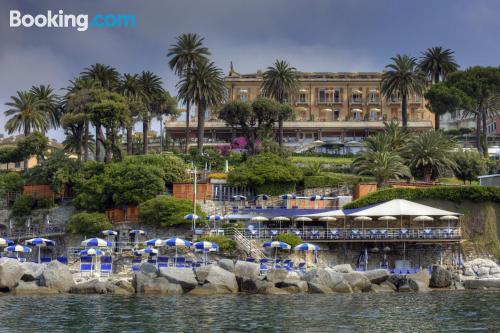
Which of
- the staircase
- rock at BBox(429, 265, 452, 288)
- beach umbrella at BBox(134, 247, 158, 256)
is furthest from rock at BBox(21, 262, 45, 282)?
rock at BBox(429, 265, 452, 288)

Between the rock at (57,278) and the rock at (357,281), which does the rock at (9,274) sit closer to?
the rock at (57,278)

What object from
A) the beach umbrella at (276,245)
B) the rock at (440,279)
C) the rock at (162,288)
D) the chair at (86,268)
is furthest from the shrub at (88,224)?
the rock at (440,279)

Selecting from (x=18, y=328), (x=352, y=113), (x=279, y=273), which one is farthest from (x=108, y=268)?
(x=352, y=113)

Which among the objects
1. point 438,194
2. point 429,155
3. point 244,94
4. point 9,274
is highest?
point 244,94

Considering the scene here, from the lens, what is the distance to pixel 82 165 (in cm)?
7356

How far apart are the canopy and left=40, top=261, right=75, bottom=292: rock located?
2207cm

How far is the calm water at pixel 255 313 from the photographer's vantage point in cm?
3328

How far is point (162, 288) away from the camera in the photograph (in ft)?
152

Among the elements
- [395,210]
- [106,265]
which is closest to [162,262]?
[106,265]

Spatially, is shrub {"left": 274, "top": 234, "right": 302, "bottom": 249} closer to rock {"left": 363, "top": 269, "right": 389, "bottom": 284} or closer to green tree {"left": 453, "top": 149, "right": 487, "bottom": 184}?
rock {"left": 363, "top": 269, "right": 389, "bottom": 284}

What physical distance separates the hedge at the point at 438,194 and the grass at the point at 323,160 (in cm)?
2491

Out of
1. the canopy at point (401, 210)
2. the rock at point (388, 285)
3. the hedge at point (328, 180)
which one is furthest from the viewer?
the hedge at point (328, 180)

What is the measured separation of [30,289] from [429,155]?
41.4 m

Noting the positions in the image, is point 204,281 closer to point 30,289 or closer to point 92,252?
point 92,252
